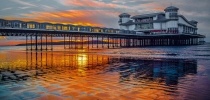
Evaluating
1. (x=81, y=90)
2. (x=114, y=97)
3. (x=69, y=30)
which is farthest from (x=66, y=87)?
(x=69, y=30)

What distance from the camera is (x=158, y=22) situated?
92.8 m

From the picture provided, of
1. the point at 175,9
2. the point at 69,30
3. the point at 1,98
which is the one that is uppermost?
the point at 175,9

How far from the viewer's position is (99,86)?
9273 millimetres

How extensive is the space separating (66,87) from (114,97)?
8.13ft

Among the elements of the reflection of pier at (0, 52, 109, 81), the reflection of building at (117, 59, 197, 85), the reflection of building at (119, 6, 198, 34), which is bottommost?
the reflection of pier at (0, 52, 109, 81)

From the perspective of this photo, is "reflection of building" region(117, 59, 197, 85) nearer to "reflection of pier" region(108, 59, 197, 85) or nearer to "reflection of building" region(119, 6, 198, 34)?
"reflection of pier" region(108, 59, 197, 85)

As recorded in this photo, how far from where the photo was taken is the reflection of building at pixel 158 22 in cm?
8912

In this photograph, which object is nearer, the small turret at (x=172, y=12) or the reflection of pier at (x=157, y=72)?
the reflection of pier at (x=157, y=72)

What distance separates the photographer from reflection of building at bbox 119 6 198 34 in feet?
292

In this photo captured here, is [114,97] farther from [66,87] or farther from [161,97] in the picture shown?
[66,87]

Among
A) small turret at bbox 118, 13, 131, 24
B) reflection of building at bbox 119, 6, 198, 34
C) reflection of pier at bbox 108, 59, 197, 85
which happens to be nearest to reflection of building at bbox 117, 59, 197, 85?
reflection of pier at bbox 108, 59, 197, 85

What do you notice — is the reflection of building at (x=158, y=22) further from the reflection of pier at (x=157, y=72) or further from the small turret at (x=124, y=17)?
the reflection of pier at (x=157, y=72)

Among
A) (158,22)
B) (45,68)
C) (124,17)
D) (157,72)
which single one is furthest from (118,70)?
(124,17)

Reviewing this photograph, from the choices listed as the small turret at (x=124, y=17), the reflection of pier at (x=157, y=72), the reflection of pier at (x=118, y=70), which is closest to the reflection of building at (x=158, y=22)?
the small turret at (x=124, y=17)
